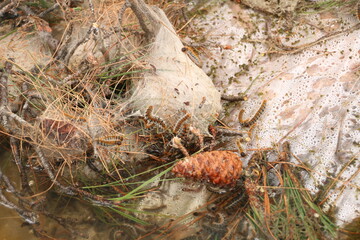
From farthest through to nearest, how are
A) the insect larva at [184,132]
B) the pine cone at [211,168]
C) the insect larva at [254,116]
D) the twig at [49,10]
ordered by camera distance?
the twig at [49,10] < the insect larva at [254,116] < the insect larva at [184,132] < the pine cone at [211,168]

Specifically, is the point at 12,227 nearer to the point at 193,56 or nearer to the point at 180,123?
the point at 180,123

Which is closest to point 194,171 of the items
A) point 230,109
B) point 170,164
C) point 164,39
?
Result: point 170,164

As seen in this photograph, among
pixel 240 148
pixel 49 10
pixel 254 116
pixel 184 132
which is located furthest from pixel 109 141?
pixel 49 10

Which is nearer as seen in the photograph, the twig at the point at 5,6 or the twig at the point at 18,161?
the twig at the point at 18,161

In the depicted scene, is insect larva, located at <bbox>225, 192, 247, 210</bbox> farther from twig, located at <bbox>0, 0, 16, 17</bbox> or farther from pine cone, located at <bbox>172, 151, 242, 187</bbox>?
twig, located at <bbox>0, 0, 16, 17</bbox>

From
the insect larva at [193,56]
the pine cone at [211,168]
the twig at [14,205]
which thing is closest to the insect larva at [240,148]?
the pine cone at [211,168]

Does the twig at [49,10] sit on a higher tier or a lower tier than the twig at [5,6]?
lower

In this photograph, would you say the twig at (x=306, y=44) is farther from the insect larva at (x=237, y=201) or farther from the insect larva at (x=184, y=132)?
the insect larva at (x=237, y=201)

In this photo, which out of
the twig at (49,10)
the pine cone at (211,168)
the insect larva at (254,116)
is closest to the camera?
the pine cone at (211,168)

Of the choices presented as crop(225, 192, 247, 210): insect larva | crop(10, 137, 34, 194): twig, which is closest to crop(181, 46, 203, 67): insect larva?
crop(225, 192, 247, 210): insect larva

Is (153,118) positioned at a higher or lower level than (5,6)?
lower
